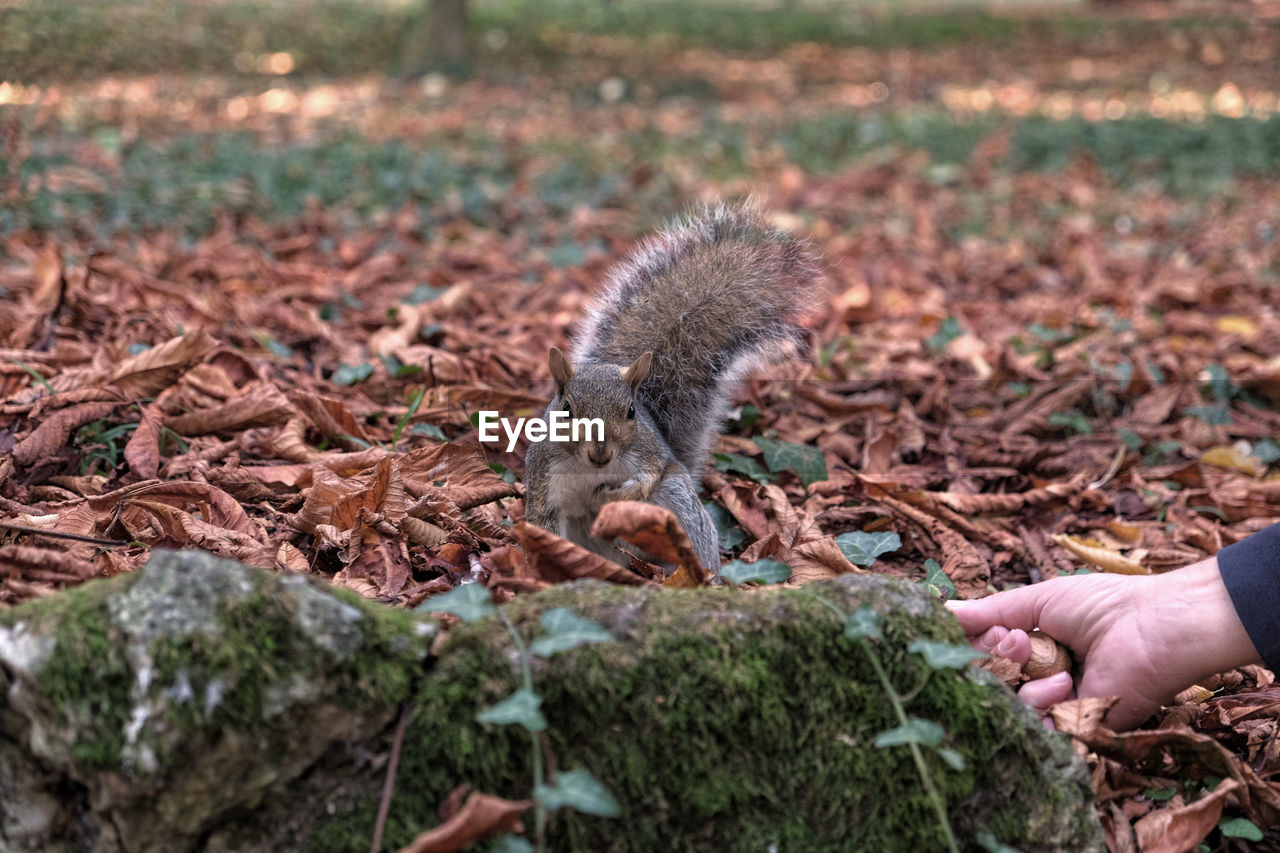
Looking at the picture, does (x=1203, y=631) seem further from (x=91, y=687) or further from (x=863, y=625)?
(x=91, y=687)

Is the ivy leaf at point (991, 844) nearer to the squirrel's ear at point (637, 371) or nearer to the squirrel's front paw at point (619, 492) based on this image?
the squirrel's front paw at point (619, 492)

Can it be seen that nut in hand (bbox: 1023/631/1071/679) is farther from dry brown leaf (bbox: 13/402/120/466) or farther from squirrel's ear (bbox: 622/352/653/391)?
dry brown leaf (bbox: 13/402/120/466)

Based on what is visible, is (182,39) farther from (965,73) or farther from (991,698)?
(991,698)

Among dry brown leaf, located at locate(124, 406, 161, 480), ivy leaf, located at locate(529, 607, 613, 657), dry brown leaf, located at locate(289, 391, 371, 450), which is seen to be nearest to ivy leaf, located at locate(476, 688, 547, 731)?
ivy leaf, located at locate(529, 607, 613, 657)

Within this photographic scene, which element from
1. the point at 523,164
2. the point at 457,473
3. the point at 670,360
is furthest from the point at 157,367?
the point at 523,164

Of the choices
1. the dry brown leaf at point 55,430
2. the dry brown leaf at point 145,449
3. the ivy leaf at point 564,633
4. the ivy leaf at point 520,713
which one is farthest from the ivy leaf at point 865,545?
the dry brown leaf at point 55,430
